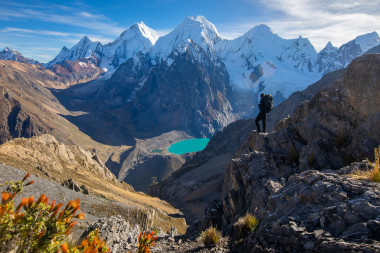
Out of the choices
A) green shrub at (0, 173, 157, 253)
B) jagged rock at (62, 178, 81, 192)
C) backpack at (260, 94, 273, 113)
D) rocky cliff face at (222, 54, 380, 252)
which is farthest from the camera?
jagged rock at (62, 178, 81, 192)

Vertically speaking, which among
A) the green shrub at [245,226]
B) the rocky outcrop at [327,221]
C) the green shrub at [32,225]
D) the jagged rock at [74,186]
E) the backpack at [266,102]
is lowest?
the jagged rock at [74,186]

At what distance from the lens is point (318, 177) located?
6.75 metres

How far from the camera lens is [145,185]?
11781cm

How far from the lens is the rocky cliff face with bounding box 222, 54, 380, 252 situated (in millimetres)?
5043

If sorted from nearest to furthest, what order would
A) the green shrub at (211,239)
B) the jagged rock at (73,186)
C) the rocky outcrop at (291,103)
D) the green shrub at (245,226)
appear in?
the green shrub at (245,226) < the green shrub at (211,239) < the jagged rock at (73,186) < the rocky outcrop at (291,103)

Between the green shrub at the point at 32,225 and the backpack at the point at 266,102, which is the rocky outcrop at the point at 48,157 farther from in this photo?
the green shrub at the point at 32,225

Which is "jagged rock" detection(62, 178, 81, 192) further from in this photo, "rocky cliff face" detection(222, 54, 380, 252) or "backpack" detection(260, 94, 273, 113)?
"backpack" detection(260, 94, 273, 113)

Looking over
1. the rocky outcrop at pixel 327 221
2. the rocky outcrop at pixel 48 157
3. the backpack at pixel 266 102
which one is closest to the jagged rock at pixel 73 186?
the rocky outcrop at pixel 48 157

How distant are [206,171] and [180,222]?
116 feet

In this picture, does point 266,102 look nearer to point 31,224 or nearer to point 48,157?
→ point 31,224

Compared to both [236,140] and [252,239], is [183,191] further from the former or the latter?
[252,239]

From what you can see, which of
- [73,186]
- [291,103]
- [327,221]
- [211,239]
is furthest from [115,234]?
[291,103]

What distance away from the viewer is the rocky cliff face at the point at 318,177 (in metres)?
5.04

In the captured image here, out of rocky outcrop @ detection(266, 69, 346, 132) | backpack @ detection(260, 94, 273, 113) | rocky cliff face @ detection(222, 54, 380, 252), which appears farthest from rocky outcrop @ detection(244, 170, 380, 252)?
rocky outcrop @ detection(266, 69, 346, 132)
